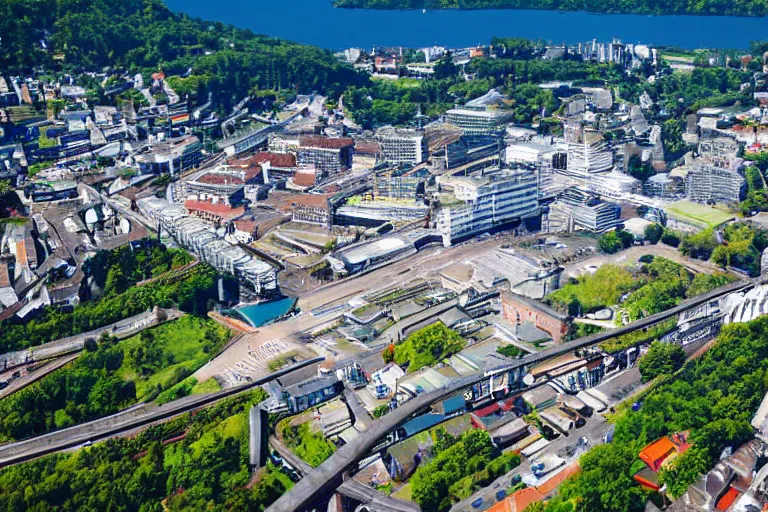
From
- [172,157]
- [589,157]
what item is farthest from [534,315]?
[172,157]

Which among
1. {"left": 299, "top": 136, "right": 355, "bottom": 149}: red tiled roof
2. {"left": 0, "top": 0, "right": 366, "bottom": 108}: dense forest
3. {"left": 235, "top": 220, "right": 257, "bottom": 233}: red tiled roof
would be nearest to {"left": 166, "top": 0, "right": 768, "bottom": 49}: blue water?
{"left": 0, "top": 0, "right": 366, "bottom": 108}: dense forest

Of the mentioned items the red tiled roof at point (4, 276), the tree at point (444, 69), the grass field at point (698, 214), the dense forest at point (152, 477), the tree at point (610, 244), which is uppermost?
the tree at point (444, 69)

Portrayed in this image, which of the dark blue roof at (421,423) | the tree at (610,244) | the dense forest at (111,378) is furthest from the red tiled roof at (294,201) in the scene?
the dark blue roof at (421,423)

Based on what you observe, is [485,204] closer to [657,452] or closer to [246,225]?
[246,225]

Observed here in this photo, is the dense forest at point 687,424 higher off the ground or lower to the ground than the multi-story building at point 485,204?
lower

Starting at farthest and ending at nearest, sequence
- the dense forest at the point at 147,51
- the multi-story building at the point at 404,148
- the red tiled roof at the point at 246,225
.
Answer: the dense forest at the point at 147,51
the multi-story building at the point at 404,148
the red tiled roof at the point at 246,225

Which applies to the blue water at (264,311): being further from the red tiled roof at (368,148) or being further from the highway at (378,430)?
the red tiled roof at (368,148)
